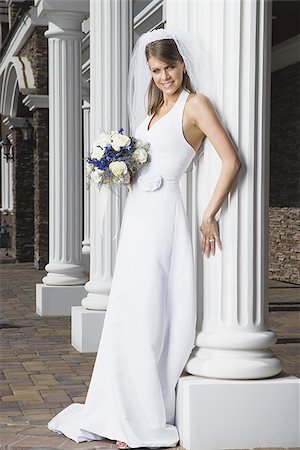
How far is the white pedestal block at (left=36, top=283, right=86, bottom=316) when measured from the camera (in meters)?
9.84

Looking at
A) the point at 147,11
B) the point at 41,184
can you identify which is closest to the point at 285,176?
the point at 147,11

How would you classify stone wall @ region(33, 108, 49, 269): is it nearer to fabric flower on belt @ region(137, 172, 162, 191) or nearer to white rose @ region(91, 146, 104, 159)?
white rose @ region(91, 146, 104, 159)

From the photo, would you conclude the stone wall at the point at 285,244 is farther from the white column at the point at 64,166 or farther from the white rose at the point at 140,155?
the white rose at the point at 140,155

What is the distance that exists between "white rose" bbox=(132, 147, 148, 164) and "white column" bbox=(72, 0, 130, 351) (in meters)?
2.79

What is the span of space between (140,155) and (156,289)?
76 cm

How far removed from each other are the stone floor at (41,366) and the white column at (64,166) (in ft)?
1.39

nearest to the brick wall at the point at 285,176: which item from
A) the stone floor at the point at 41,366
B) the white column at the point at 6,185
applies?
the stone floor at the point at 41,366

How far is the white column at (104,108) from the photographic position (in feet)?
25.0

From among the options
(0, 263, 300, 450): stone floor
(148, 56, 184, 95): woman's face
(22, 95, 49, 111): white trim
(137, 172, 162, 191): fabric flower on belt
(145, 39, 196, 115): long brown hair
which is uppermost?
(22, 95, 49, 111): white trim

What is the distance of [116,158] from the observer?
15.8ft

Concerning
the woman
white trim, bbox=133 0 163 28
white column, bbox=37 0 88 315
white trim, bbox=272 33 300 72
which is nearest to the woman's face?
the woman

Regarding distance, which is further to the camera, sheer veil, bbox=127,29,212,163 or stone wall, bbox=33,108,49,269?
stone wall, bbox=33,108,49,269

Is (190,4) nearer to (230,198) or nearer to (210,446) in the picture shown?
(230,198)

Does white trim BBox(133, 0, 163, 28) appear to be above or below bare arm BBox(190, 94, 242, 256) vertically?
above
